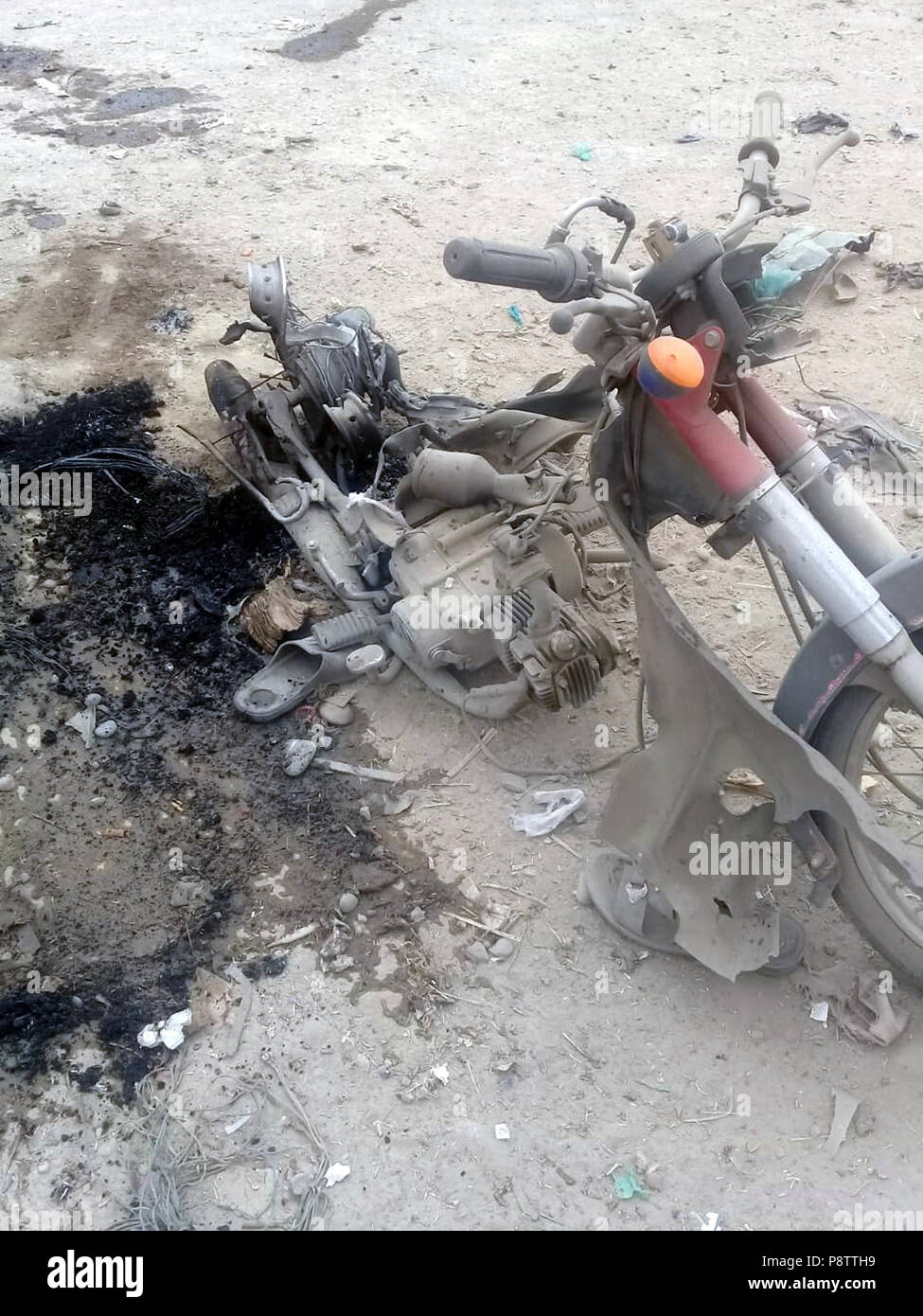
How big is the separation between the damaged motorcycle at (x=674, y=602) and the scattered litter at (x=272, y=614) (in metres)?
0.21

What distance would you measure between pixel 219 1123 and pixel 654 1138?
1.14 metres

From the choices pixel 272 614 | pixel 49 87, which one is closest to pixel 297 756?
pixel 272 614

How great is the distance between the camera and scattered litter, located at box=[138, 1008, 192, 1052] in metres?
2.90

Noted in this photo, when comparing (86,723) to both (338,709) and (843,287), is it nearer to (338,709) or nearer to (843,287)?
(338,709)

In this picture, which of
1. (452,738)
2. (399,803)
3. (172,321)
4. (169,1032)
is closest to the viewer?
(169,1032)

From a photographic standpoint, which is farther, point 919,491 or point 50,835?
point 919,491

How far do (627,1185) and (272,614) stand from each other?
94.6 inches

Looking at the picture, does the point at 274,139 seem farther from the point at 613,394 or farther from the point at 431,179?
the point at 613,394

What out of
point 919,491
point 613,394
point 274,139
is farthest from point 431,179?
point 613,394

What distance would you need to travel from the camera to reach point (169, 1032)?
292 centimetres

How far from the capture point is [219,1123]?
2746 mm

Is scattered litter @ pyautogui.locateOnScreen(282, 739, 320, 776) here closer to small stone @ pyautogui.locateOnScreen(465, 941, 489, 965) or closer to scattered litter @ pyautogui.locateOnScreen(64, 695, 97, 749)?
scattered litter @ pyautogui.locateOnScreen(64, 695, 97, 749)

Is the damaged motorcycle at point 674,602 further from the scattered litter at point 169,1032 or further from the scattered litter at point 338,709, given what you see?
the scattered litter at point 169,1032

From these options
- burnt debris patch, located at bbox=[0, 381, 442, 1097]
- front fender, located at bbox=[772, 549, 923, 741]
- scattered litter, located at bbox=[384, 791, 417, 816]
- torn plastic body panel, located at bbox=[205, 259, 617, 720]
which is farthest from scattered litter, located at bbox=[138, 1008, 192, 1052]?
front fender, located at bbox=[772, 549, 923, 741]
